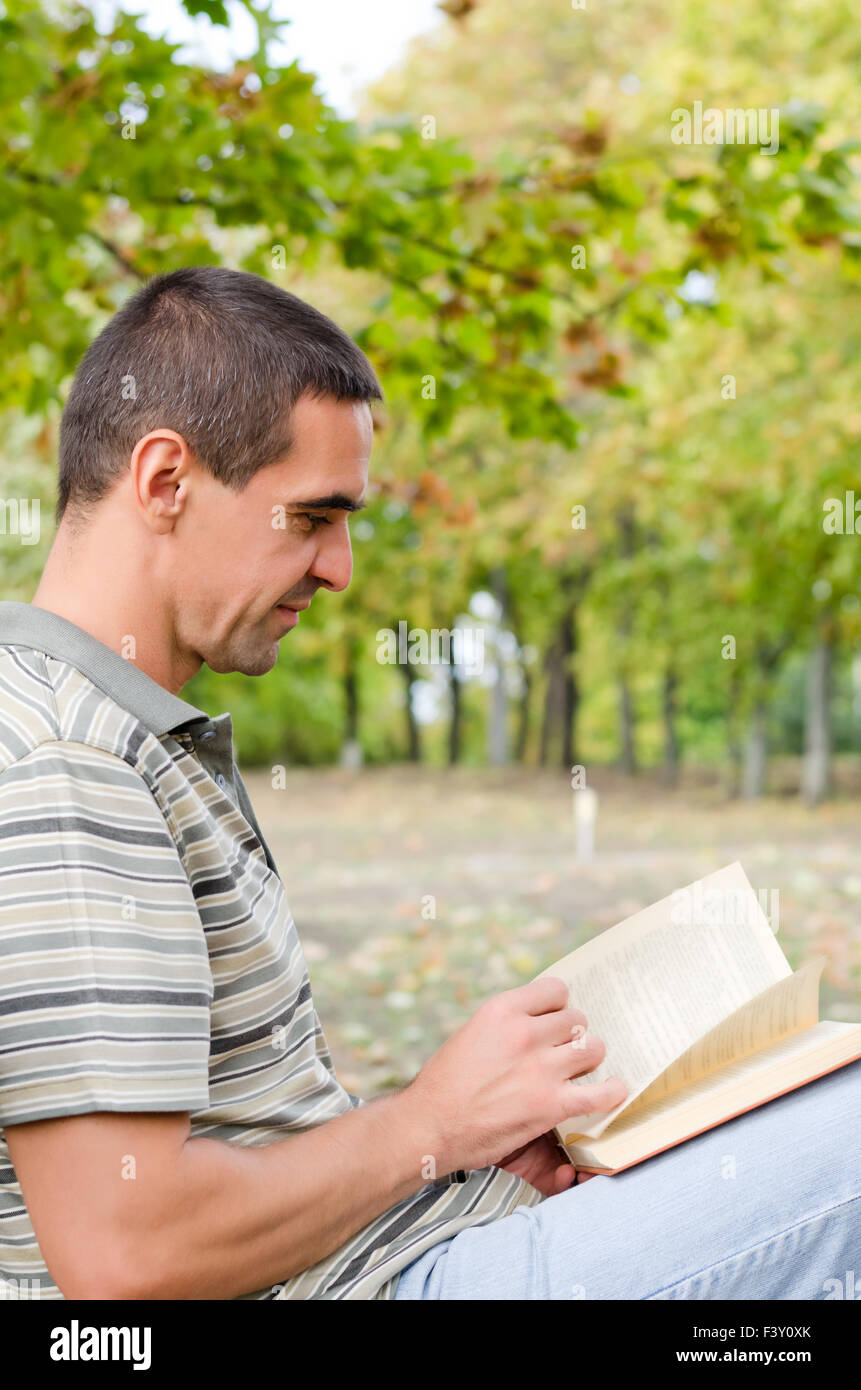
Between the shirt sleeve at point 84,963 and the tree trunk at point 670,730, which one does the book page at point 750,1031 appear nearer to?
the shirt sleeve at point 84,963

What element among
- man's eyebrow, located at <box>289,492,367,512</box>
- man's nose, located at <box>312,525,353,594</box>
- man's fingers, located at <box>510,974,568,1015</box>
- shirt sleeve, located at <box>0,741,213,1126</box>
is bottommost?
man's fingers, located at <box>510,974,568,1015</box>

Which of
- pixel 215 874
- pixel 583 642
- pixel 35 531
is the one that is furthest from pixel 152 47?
pixel 583 642

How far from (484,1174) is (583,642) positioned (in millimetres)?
Answer: 25088

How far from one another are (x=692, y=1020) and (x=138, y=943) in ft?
2.56

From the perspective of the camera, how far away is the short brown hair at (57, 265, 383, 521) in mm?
1491

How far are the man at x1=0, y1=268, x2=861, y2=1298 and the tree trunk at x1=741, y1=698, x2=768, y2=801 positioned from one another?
55.1 ft

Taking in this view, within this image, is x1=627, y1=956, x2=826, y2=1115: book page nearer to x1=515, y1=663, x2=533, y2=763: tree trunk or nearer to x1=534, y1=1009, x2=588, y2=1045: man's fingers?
x1=534, y1=1009, x2=588, y2=1045: man's fingers

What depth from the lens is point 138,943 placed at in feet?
4.00

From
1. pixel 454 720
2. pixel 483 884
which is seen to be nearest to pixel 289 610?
pixel 483 884

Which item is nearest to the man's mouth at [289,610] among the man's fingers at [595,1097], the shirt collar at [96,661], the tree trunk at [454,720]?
the shirt collar at [96,661]

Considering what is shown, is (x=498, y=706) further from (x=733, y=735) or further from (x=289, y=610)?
(x=289, y=610)

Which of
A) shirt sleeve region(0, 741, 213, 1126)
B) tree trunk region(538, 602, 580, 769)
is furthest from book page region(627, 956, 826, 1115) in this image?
tree trunk region(538, 602, 580, 769)

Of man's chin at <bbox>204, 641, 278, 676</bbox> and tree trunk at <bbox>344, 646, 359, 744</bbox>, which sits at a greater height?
man's chin at <bbox>204, 641, 278, 676</bbox>

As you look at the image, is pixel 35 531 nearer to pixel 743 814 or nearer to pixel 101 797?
pixel 743 814
